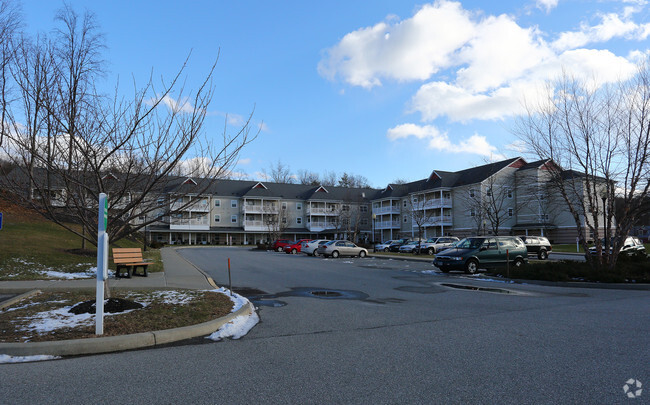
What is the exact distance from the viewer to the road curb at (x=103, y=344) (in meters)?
5.76

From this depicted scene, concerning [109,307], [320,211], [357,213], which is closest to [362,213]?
[320,211]

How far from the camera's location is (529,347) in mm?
6062

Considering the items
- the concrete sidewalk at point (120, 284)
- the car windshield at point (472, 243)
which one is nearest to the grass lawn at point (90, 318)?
the concrete sidewalk at point (120, 284)

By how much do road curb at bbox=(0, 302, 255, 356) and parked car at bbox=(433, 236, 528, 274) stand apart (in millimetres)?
13455

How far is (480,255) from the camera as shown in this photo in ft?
60.5

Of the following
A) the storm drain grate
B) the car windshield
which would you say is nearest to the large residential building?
the car windshield

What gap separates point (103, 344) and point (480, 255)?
15.8 m

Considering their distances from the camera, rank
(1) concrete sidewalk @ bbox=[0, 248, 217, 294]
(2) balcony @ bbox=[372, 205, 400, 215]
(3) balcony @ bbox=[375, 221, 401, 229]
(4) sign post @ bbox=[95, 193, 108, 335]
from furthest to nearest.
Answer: (2) balcony @ bbox=[372, 205, 400, 215] < (3) balcony @ bbox=[375, 221, 401, 229] < (1) concrete sidewalk @ bbox=[0, 248, 217, 294] < (4) sign post @ bbox=[95, 193, 108, 335]

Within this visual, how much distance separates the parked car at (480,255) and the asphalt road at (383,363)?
8.72 metres

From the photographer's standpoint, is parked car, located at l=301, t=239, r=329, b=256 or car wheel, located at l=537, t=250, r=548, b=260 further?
parked car, located at l=301, t=239, r=329, b=256

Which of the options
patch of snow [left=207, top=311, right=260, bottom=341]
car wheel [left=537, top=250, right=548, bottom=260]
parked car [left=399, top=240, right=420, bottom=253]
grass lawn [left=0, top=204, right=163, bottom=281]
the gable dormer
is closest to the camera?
patch of snow [left=207, top=311, right=260, bottom=341]

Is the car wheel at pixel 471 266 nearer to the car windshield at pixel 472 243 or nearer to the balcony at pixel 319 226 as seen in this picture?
the car windshield at pixel 472 243

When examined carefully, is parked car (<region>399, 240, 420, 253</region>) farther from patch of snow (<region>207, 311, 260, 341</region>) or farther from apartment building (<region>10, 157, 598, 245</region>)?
patch of snow (<region>207, 311, 260, 341</region>)

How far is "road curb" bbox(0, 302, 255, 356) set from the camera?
5762mm
